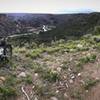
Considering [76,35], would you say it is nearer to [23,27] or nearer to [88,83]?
[23,27]

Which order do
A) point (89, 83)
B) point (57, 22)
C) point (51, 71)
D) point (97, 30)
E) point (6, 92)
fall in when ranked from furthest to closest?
point (97, 30) → point (57, 22) → point (51, 71) → point (89, 83) → point (6, 92)

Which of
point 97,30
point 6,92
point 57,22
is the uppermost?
point 57,22

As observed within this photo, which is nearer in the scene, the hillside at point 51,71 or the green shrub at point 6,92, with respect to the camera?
the green shrub at point 6,92

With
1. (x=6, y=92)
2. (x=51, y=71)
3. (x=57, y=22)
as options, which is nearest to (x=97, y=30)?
(x=57, y=22)

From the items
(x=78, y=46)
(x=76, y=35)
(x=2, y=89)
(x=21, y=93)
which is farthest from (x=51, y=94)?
(x=76, y=35)

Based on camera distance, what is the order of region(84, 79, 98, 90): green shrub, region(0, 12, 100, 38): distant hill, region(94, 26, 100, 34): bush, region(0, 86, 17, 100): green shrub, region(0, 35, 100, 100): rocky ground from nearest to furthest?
region(0, 86, 17, 100): green shrub < region(0, 35, 100, 100): rocky ground < region(84, 79, 98, 90): green shrub < region(0, 12, 100, 38): distant hill < region(94, 26, 100, 34): bush

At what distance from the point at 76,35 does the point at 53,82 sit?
6.39 ft

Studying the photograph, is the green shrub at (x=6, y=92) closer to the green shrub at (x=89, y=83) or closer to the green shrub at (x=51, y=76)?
the green shrub at (x=51, y=76)

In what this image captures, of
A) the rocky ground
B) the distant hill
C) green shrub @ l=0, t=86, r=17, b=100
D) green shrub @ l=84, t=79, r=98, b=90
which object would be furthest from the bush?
green shrub @ l=0, t=86, r=17, b=100

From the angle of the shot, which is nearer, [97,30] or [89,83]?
[89,83]

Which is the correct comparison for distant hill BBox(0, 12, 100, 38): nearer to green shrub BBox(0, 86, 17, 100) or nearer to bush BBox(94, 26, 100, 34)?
bush BBox(94, 26, 100, 34)

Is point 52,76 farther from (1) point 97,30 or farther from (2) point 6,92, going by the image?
(1) point 97,30

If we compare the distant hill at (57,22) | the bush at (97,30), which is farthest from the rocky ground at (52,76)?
the bush at (97,30)

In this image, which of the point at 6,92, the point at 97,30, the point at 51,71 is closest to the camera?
the point at 6,92
